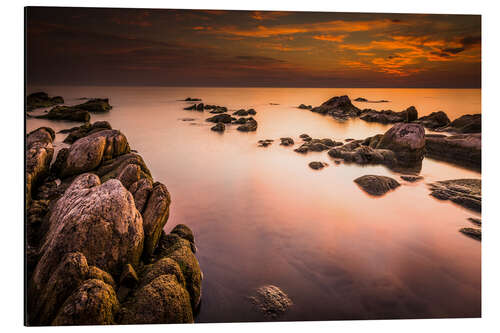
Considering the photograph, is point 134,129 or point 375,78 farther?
point 134,129

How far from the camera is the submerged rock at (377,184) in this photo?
5496mm

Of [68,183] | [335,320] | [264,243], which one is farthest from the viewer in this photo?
[68,183]

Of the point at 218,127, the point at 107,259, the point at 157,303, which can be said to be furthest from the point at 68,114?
the point at 157,303

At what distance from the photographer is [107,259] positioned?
3527mm

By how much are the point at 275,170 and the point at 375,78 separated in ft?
7.81

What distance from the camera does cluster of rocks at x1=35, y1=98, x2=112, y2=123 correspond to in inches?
194

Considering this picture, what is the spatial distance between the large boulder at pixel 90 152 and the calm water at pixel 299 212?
357 mm

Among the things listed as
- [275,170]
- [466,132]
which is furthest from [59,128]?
[466,132]

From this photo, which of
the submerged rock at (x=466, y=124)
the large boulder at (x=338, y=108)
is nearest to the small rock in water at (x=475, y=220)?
the submerged rock at (x=466, y=124)

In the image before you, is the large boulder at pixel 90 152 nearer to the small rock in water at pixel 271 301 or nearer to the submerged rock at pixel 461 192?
the small rock in water at pixel 271 301

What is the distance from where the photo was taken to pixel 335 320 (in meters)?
4.00

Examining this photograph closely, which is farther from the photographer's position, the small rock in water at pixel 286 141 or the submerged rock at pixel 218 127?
the small rock in water at pixel 286 141

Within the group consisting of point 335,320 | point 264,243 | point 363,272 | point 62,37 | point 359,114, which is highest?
point 62,37

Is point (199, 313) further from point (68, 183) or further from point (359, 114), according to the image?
point (359, 114)
